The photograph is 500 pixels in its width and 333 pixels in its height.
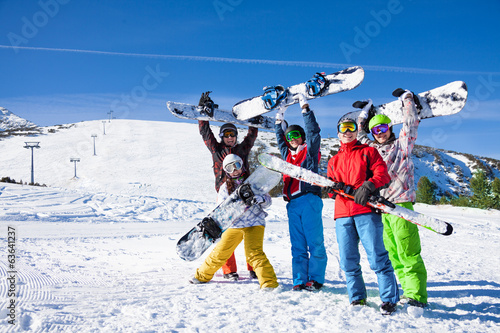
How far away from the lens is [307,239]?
13.2ft

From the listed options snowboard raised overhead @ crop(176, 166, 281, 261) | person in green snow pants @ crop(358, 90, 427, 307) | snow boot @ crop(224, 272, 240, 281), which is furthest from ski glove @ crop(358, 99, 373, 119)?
snow boot @ crop(224, 272, 240, 281)

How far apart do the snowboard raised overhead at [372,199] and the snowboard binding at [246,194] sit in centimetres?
36

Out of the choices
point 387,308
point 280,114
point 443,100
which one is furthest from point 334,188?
point 443,100

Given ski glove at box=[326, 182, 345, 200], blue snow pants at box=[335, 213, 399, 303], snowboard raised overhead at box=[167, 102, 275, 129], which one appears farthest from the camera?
snowboard raised overhead at box=[167, 102, 275, 129]

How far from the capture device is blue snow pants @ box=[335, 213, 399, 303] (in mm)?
3281

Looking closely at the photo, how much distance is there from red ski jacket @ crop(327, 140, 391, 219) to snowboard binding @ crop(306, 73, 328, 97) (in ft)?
4.70

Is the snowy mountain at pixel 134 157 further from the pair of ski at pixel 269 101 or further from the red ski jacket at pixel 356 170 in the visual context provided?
the red ski jacket at pixel 356 170

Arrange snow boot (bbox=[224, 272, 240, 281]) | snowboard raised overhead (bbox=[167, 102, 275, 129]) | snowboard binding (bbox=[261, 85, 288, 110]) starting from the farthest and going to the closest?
snowboard raised overhead (bbox=[167, 102, 275, 129]), snowboard binding (bbox=[261, 85, 288, 110]), snow boot (bbox=[224, 272, 240, 281])

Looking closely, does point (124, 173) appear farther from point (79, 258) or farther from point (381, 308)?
point (381, 308)

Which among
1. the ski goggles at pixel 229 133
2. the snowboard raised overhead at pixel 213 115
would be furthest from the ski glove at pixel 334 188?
the snowboard raised overhead at pixel 213 115

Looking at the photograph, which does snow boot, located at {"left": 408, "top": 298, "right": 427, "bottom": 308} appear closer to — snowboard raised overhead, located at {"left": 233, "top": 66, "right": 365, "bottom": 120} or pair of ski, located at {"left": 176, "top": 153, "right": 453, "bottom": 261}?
pair of ski, located at {"left": 176, "top": 153, "right": 453, "bottom": 261}

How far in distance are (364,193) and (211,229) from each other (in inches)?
75.8

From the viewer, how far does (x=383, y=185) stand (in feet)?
10.8

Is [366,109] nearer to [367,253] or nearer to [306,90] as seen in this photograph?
[306,90]
